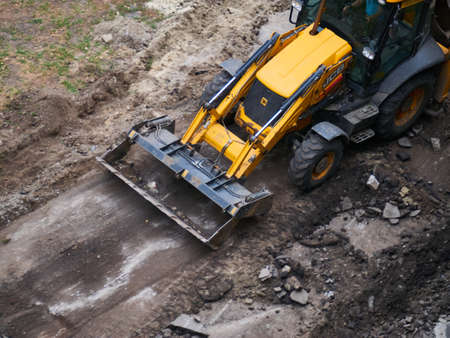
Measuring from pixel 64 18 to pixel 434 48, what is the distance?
8272 millimetres

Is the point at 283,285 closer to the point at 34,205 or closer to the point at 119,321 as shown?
the point at 119,321

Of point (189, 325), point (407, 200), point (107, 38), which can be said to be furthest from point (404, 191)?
point (107, 38)

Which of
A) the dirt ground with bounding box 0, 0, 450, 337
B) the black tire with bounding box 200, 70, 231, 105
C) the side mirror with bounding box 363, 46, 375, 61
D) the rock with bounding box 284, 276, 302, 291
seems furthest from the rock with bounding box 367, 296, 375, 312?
the black tire with bounding box 200, 70, 231, 105

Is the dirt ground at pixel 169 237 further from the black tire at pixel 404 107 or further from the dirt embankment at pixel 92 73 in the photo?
the black tire at pixel 404 107

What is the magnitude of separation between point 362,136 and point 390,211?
142 centimetres

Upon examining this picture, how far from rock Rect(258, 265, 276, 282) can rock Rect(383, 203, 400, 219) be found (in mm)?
2125

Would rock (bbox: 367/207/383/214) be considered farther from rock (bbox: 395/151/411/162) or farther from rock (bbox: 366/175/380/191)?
rock (bbox: 395/151/411/162)

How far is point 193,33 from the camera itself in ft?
42.2

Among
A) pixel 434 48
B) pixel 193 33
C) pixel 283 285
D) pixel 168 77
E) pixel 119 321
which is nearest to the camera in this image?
pixel 119 321

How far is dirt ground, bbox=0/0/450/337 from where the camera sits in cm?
750

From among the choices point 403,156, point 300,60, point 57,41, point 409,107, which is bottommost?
point 57,41

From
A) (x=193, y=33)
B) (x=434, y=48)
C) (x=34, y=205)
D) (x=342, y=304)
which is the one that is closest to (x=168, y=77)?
(x=193, y=33)

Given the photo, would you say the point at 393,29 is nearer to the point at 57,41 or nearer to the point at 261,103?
the point at 261,103

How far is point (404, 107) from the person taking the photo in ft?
32.8
